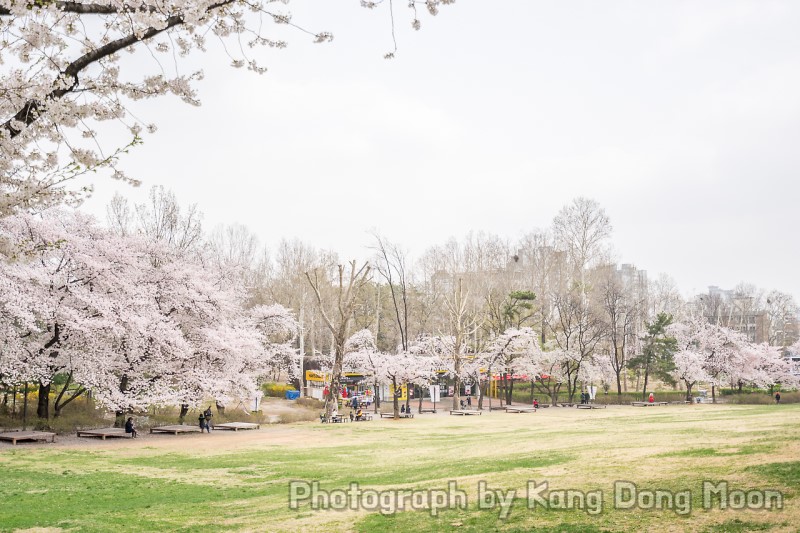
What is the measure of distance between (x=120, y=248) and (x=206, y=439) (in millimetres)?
10908

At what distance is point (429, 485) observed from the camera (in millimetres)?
12289

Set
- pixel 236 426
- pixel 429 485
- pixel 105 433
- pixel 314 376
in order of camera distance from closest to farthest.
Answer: pixel 429 485
pixel 105 433
pixel 236 426
pixel 314 376

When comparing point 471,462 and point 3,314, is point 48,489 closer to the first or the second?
point 471,462

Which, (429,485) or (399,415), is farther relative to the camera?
(399,415)

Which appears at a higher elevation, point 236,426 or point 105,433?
point 105,433

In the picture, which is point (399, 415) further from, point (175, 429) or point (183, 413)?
point (175, 429)

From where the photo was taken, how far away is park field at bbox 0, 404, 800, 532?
858 centimetres

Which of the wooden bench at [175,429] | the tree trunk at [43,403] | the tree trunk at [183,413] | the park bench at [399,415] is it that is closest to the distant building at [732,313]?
the park bench at [399,415]

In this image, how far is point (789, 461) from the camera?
1039cm

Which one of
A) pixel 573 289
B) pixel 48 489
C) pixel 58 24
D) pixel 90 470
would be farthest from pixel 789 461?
pixel 573 289

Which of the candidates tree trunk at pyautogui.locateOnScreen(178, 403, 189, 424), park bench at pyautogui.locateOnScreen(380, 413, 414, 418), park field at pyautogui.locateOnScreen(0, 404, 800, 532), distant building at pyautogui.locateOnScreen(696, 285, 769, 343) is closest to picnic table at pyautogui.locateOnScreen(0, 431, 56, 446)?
park field at pyautogui.locateOnScreen(0, 404, 800, 532)

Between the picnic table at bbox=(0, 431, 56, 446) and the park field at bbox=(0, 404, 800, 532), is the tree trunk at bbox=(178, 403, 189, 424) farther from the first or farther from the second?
the park field at bbox=(0, 404, 800, 532)

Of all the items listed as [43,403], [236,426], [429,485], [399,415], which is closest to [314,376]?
[399,415]

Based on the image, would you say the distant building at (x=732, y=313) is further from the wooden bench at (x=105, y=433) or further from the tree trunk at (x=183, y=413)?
the wooden bench at (x=105, y=433)
